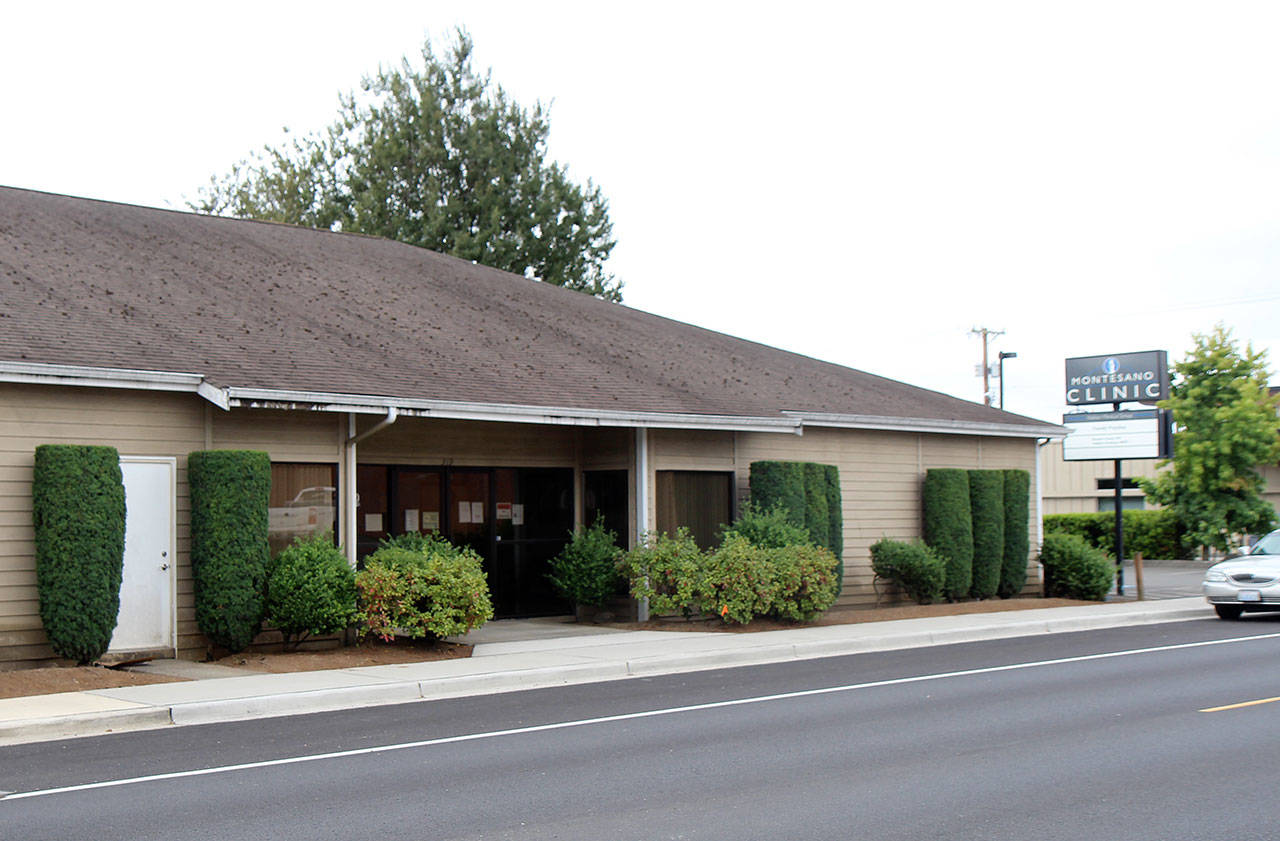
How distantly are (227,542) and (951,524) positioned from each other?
13.4 metres

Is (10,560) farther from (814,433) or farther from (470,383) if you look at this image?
(814,433)

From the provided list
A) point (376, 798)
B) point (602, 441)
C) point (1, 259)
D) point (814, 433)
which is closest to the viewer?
point (376, 798)

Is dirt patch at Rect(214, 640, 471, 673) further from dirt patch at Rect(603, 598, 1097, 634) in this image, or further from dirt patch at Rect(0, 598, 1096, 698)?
dirt patch at Rect(603, 598, 1097, 634)

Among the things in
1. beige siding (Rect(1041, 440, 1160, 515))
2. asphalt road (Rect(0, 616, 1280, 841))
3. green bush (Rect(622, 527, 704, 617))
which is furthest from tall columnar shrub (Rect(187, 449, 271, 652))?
beige siding (Rect(1041, 440, 1160, 515))

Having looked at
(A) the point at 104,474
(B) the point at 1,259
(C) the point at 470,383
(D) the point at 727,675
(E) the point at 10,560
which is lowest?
(D) the point at 727,675

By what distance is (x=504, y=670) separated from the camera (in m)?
14.1

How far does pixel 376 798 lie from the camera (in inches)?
322

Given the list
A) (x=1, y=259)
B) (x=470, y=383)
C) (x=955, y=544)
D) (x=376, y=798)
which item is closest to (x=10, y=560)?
(x=1, y=259)

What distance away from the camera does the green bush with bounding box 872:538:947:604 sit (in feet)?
72.8

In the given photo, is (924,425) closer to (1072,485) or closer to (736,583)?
(736,583)

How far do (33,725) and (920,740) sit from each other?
724 centimetres

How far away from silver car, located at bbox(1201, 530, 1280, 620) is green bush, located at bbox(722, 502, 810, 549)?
23.3 ft

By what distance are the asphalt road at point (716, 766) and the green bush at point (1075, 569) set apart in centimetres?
1103

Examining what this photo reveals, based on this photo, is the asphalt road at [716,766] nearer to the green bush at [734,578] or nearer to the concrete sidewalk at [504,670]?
the concrete sidewalk at [504,670]
